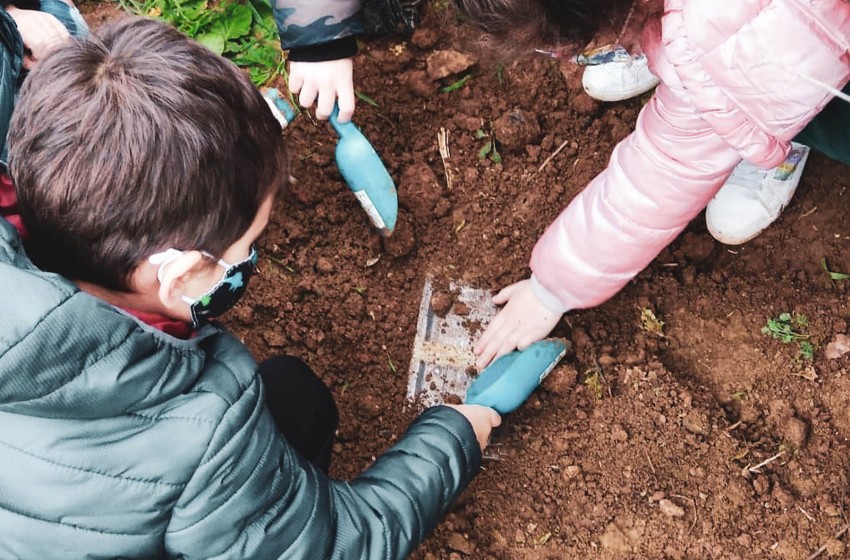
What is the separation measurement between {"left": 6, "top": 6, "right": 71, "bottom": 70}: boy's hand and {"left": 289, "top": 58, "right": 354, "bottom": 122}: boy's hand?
459 mm

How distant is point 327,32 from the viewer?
1.49m

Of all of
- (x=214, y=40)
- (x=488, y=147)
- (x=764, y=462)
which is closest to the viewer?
(x=764, y=462)

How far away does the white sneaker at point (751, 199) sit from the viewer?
166 centimetres

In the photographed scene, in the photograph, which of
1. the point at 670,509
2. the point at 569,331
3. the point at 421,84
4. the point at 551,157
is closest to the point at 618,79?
the point at 551,157

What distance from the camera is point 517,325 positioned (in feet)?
5.28

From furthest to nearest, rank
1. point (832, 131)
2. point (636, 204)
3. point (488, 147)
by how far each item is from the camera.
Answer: point (488, 147) < point (832, 131) < point (636, 204)

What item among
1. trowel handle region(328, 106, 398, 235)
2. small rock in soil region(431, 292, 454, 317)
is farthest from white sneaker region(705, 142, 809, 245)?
trowel handle region(328, 106, 398, 235)

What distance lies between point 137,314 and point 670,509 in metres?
1.09

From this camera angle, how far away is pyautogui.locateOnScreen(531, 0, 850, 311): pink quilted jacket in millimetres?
1050

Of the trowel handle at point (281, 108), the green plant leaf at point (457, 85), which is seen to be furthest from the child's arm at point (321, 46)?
the green plant leaf at point (457, 85)

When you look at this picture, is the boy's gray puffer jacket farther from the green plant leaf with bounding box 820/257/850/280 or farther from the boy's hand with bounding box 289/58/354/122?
the green plant leaf with bounding box 820/257/850/280

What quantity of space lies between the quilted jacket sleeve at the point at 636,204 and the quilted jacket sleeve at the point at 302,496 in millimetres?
354

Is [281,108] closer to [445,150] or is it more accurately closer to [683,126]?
[445,150]

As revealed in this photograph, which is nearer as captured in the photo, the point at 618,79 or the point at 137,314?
the point at 137,314
